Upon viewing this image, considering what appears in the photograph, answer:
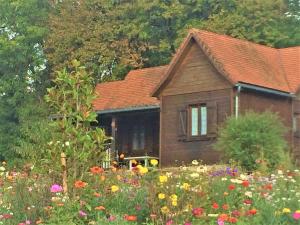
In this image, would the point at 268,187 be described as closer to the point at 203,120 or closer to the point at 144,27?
the point at 203,120

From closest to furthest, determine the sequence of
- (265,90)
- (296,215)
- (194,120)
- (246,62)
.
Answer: (296,215) → (265,90) → (194,120) → (246,62)

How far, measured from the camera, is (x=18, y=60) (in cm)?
4588

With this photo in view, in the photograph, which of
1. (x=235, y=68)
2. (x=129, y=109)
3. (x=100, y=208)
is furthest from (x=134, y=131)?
(x=100, y=208)

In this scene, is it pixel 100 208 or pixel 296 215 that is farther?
pixel 100 208

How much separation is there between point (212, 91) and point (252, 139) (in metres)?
7.52

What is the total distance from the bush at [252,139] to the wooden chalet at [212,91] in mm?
4978

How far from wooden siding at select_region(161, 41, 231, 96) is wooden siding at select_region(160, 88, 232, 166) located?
0.75ft

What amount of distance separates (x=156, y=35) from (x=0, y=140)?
10.8 m

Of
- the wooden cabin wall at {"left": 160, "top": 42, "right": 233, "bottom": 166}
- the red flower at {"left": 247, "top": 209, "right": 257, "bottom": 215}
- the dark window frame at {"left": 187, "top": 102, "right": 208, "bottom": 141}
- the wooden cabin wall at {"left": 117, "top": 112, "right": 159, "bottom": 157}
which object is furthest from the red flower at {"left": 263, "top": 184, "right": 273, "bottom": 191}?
the wooden cabin wall at {"left": 117, "top": 112, "right": 159, "bottom": 157}

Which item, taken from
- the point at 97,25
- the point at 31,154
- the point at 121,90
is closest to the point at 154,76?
the point at 121,90

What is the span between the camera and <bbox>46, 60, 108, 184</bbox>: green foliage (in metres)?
10.8

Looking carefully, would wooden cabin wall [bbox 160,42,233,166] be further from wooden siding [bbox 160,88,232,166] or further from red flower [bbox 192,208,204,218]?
red flower [bbox 192,208,204,218]

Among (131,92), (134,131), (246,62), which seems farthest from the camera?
(131,92)

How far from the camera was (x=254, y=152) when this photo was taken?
74.9 feet
